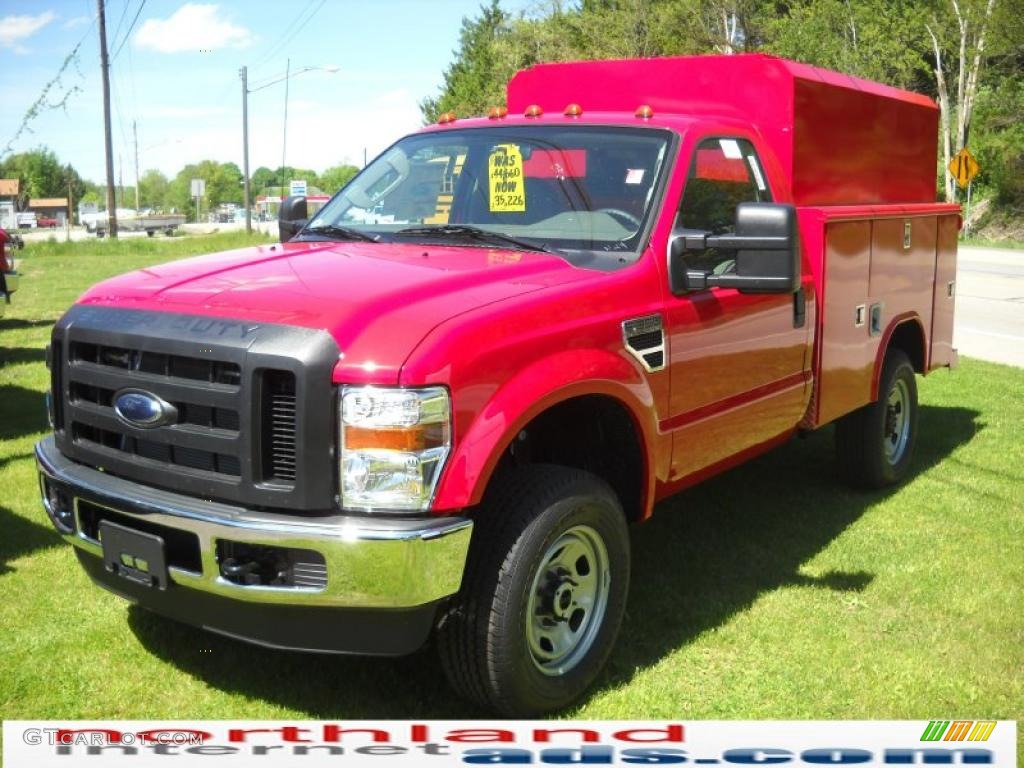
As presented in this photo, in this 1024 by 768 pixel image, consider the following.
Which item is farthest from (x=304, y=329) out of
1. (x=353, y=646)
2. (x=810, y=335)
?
(x=810, y=335)

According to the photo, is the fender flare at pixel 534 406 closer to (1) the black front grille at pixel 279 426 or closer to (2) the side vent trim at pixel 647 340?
(2) the side vent trim at pixel 647 340

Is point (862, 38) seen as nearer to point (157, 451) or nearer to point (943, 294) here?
point (943, 294)

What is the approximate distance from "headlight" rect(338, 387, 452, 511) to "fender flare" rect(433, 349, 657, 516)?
2.7 inches

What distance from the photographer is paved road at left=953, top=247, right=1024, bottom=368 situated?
1229cm

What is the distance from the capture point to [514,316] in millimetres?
3475

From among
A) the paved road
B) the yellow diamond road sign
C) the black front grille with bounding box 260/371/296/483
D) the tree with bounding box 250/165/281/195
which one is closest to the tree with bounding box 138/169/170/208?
the tree with bounding box 250/165/281/195

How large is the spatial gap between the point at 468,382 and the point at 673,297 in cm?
126

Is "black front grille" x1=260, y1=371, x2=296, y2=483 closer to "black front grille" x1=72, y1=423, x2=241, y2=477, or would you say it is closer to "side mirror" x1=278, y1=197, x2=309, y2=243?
"black front grille" x1=72, y1=423, x2=241, y2=477

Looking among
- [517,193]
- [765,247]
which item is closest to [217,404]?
[517,193]

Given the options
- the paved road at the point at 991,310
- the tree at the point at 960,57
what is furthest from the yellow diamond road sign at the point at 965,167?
the paved road at the point at 991,310

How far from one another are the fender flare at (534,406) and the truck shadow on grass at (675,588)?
0.89 m

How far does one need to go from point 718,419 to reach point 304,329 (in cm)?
199

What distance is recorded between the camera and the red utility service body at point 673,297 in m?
3.31
